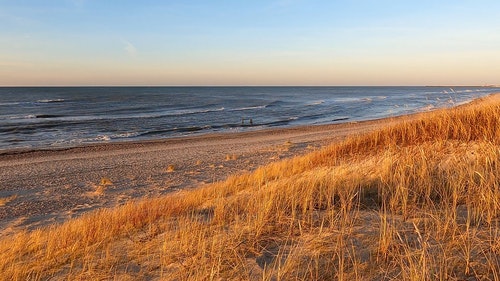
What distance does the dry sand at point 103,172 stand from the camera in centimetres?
990

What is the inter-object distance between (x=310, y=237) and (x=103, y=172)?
12228 mm

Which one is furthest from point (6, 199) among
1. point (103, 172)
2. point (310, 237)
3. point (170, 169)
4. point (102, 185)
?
point (310, 237)

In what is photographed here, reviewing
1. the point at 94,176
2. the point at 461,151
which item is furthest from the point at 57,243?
the point at 94,176

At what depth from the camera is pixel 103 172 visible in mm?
14398

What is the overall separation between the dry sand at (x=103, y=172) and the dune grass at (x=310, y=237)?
4364mm

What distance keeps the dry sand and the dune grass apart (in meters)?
4.36

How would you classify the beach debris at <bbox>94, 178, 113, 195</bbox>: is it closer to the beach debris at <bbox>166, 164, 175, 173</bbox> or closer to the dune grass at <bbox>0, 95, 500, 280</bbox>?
the beach debris at <bbox>166, 164, 175, 173</bbox>

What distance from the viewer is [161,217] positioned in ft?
18.2

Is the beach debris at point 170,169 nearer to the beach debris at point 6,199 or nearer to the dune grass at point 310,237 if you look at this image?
the beach debris at point 6,199

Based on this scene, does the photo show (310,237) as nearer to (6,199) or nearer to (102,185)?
(102,185)

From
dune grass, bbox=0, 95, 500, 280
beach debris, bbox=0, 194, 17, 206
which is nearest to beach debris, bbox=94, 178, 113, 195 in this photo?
beach debris, bbox=0, 194, 17, 206

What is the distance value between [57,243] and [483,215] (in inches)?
194

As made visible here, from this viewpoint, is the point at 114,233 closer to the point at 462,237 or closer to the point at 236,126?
the point at 462,237

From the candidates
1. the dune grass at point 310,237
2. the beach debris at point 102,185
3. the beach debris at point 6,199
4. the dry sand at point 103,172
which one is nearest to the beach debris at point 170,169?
the dry sand at point 103,172
